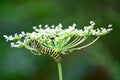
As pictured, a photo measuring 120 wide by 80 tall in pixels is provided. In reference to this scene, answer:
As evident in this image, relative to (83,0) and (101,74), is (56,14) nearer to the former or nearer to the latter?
(83,0)

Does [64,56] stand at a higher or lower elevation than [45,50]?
higher

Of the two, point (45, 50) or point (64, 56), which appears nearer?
point (45, 50)

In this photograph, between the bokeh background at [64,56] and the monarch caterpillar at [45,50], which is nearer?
the monarch caterpillar at [45,50]

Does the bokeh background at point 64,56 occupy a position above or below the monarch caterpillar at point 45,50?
above
